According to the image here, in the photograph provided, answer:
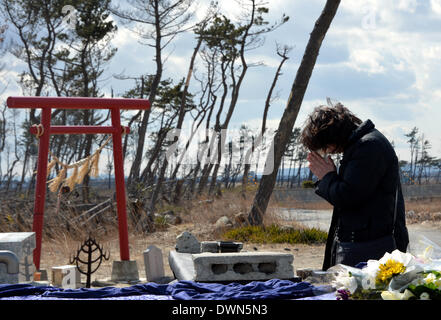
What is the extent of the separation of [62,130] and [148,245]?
4.23 m

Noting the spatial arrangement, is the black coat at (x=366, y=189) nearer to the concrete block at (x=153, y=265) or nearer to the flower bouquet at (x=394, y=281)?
the flower bouquet at (x=394, y=281)

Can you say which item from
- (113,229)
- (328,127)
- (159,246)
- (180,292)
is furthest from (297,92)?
(180,292)

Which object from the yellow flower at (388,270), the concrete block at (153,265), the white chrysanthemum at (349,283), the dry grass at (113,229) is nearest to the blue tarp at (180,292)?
the white chrysanthemum at (349,283)

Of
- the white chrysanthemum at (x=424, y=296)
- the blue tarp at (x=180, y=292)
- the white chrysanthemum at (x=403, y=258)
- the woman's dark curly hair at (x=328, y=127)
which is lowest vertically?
the blue tarp at (x=180, y=292)

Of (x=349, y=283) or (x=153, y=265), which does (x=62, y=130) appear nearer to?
(x=153, y=265)

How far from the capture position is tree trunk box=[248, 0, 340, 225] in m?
11.7

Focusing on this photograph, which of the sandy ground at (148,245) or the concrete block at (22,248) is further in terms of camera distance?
the sandy ground at (148,245)

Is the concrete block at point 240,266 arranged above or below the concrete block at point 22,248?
below

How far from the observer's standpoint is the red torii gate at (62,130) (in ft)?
21.3

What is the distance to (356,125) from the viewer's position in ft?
11.3

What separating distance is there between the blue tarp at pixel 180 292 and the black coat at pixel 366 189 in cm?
82
